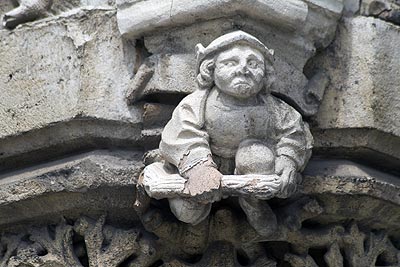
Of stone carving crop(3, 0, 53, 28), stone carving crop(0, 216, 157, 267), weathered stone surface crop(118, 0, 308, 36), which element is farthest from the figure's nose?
stone carving crop(3, 0, 53, 28)

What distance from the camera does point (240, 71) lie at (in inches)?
144

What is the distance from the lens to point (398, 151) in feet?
13.3

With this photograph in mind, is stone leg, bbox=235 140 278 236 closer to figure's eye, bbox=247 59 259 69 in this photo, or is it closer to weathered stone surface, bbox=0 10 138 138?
figure's eye, bbox=247 59 259 69

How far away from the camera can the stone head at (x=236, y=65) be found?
3.67 m

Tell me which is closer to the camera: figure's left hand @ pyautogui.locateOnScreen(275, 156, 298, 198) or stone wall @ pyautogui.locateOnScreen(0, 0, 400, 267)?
figure's left hand @ pyautogui.locateOnScreen(275, 156, 298, 198)

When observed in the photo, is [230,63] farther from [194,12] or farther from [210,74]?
[194,12]

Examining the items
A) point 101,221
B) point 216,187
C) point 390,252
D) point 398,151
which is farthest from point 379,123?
point 101,221

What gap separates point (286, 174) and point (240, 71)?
33cm

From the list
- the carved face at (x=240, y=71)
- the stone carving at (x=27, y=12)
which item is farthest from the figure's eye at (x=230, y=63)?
the stone carving at (x=27, y=12)

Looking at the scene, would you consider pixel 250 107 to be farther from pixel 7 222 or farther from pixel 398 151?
pixel 7 222

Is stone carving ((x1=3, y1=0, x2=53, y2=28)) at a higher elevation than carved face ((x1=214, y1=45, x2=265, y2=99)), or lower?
higher

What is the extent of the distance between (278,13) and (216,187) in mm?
633

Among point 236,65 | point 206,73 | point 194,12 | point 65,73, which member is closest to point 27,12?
point 65,73

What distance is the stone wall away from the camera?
3.85 meters
